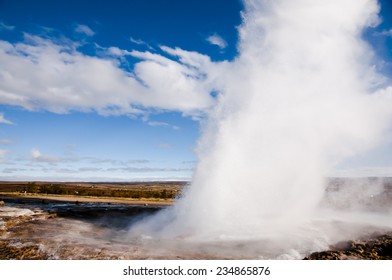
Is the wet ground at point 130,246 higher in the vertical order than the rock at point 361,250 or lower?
lower

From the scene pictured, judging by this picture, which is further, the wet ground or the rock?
the wet ground

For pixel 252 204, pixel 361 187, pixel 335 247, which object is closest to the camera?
pixel 335 247

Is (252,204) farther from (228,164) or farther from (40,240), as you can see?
(40,240)

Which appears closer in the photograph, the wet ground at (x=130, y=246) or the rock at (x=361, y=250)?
the rock at (x=361, y=250)

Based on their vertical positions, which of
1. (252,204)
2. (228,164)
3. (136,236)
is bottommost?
(136,236)

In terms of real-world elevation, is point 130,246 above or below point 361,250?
below

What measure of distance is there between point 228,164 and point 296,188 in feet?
→ 16.0

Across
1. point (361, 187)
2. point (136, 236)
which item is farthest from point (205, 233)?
point (361, 187)

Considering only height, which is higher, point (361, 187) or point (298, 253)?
point (361, 187)

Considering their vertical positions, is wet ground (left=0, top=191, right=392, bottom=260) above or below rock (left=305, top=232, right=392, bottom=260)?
below

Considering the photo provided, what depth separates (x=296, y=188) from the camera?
59.8ft

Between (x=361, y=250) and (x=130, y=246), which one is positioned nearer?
(x=361, y=250)
